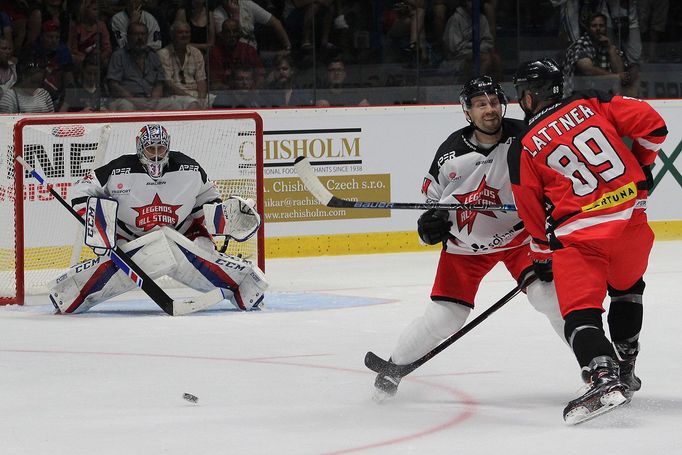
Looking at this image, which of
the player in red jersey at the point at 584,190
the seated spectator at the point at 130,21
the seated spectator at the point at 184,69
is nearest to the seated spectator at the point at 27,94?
the seated spectator at the point at 130,21

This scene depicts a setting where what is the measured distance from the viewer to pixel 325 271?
735cm

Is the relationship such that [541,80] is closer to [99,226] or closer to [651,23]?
[99,226]

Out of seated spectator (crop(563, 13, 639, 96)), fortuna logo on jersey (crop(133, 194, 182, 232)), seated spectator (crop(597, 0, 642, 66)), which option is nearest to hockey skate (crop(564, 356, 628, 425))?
fortuna logo on jersey (crop(133, 194, 182, 232))

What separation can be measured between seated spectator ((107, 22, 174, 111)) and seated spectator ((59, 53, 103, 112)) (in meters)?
0.08

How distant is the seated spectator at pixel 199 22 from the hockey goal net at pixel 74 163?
126cm

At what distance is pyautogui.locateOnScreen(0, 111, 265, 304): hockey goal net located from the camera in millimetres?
6594

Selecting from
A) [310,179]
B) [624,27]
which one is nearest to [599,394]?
[310,179]

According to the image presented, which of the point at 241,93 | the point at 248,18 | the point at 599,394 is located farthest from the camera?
the point at 248,18

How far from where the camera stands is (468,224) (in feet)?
12.6

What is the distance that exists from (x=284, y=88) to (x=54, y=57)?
1359 mm

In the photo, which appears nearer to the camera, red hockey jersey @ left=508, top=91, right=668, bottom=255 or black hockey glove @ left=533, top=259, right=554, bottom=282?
red hockey jersey @ left=508, top=91, right=668, bottom=255

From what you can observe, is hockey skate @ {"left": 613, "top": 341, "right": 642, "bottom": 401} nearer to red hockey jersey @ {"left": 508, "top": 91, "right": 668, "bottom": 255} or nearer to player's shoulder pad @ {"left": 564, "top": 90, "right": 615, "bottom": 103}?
red hockey jersey @ {"left": 508, "top": 91, "right": 668, "bottom": 255}

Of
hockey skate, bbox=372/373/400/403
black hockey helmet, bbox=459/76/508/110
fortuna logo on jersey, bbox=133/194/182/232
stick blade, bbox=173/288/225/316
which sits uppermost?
black hockey helmet, bbox=459/76/508/110

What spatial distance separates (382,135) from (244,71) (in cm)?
93
